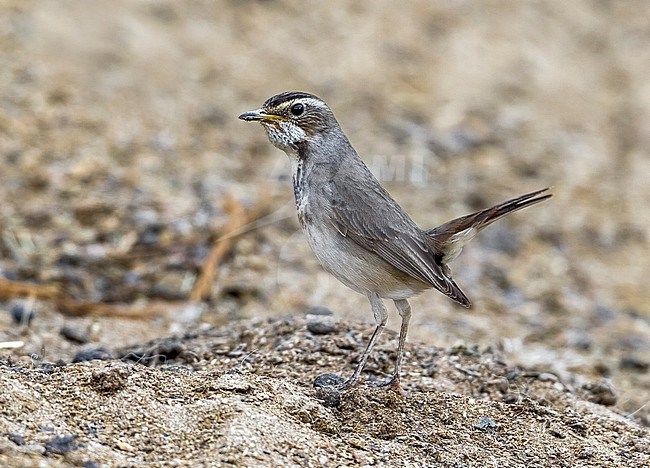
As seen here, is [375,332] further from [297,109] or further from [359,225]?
[297,109]

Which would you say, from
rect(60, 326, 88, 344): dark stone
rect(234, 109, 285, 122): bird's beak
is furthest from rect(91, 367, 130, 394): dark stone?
rect(60, 326, 88, 344): dark stone

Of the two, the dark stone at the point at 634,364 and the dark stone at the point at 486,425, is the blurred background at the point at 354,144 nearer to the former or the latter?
the dark stone at the point at 634,364

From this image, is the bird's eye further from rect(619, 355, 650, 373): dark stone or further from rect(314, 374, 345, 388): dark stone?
rect(619, 355, 650, 373): dark stone

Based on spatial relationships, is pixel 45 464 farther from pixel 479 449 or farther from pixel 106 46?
pixel 106 46

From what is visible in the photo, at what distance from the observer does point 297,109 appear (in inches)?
246

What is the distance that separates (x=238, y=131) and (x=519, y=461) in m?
8.00

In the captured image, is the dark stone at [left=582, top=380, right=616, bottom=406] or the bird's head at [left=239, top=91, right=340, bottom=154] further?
the dark stone at [left=582, top=380, right=616, bottom=406]

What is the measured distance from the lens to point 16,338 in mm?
6871

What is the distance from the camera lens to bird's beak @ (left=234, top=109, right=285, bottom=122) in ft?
20.1

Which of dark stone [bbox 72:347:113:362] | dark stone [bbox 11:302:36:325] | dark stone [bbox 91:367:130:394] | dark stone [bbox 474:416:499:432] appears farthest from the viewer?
dark stone [bbox 11:302:36:325]

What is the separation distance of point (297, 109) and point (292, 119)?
73 millimetres

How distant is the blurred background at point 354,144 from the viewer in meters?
8.98


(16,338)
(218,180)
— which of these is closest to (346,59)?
(218,180)

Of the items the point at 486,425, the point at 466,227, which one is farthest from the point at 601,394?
the point at 466,227
